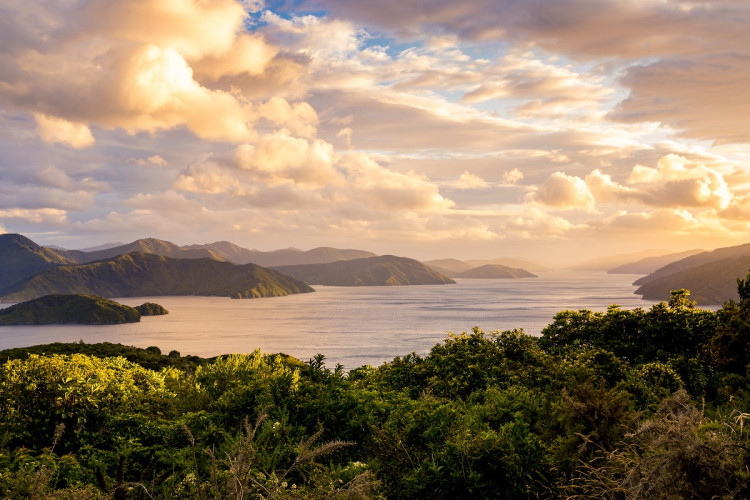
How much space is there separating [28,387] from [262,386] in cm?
671

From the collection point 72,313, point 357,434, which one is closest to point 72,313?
point 72,313

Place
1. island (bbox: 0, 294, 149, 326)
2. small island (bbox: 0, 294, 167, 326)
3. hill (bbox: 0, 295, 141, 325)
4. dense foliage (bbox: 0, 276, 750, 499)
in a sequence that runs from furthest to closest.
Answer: hill (bbox: 0, 295, 141, 325) < island (bbox: 0, 294, 149, 326) < small island (bbox: 0, 294, 167, 326) < dense foliage (bbox: 0, 276, 750, 499)

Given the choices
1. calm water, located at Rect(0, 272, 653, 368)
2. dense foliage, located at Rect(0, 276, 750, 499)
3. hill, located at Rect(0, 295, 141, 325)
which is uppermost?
dense foliage, located at Rect(0, 276, 750, 499)

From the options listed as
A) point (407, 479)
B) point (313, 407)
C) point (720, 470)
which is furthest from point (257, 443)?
point (720, 470)

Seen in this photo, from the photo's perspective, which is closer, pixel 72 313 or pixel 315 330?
pixel 315 330

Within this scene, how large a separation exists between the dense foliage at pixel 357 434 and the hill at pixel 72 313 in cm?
19155

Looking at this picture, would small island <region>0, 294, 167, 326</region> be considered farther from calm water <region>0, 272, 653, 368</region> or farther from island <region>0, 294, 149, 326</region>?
calm water <region>0, 272, 653, 368</region>

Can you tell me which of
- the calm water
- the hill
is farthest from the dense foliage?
the hill

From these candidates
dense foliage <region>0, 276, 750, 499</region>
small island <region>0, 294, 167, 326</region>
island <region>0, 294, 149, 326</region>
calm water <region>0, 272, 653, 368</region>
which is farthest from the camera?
island <region>0, 294, 149, 326</region>

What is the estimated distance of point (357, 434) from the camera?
1209 cm

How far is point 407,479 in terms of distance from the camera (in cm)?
968

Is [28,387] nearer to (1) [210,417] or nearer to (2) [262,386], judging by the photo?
(1) [210,417]

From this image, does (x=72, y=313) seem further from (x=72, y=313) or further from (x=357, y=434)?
(x=357, y=434)

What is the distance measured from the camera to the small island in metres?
187
